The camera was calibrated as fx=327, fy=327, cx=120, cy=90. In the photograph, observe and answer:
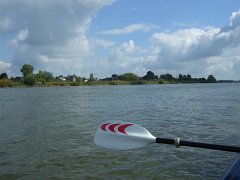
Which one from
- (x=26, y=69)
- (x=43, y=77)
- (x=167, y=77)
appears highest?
(x=26, y=69)

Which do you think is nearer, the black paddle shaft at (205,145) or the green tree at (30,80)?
the black paddle shaft at (205,145)

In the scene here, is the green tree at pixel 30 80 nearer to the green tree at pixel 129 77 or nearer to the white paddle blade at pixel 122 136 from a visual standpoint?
the green tree at pixel 129 77

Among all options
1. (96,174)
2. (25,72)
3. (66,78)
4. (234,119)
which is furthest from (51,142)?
(66,78)

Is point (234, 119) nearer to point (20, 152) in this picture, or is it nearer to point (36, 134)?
point (36, 134)

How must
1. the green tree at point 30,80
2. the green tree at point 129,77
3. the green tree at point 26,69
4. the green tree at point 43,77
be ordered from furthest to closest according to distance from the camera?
1. the green tree at point 129,77
2. the green tree at point 26,69
3. the green tree at point 43,77
4. the green tree at point 30,80

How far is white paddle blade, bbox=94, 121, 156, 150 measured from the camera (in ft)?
20.8

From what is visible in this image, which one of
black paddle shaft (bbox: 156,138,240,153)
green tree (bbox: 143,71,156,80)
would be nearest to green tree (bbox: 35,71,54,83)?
green tree (bbox: 143,71,156,80)

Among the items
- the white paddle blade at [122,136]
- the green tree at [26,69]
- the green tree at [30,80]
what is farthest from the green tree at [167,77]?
the white paddle blade at [122,136]

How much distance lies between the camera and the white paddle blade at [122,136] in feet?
20.8

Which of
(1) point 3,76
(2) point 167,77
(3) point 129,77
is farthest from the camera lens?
(2) point 167,77

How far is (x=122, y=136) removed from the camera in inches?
255

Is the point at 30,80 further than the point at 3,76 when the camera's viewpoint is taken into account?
No

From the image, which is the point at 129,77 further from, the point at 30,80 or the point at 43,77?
the point at 30,80

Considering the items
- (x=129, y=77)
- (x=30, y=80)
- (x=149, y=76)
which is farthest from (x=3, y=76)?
(x=149, y=76)
